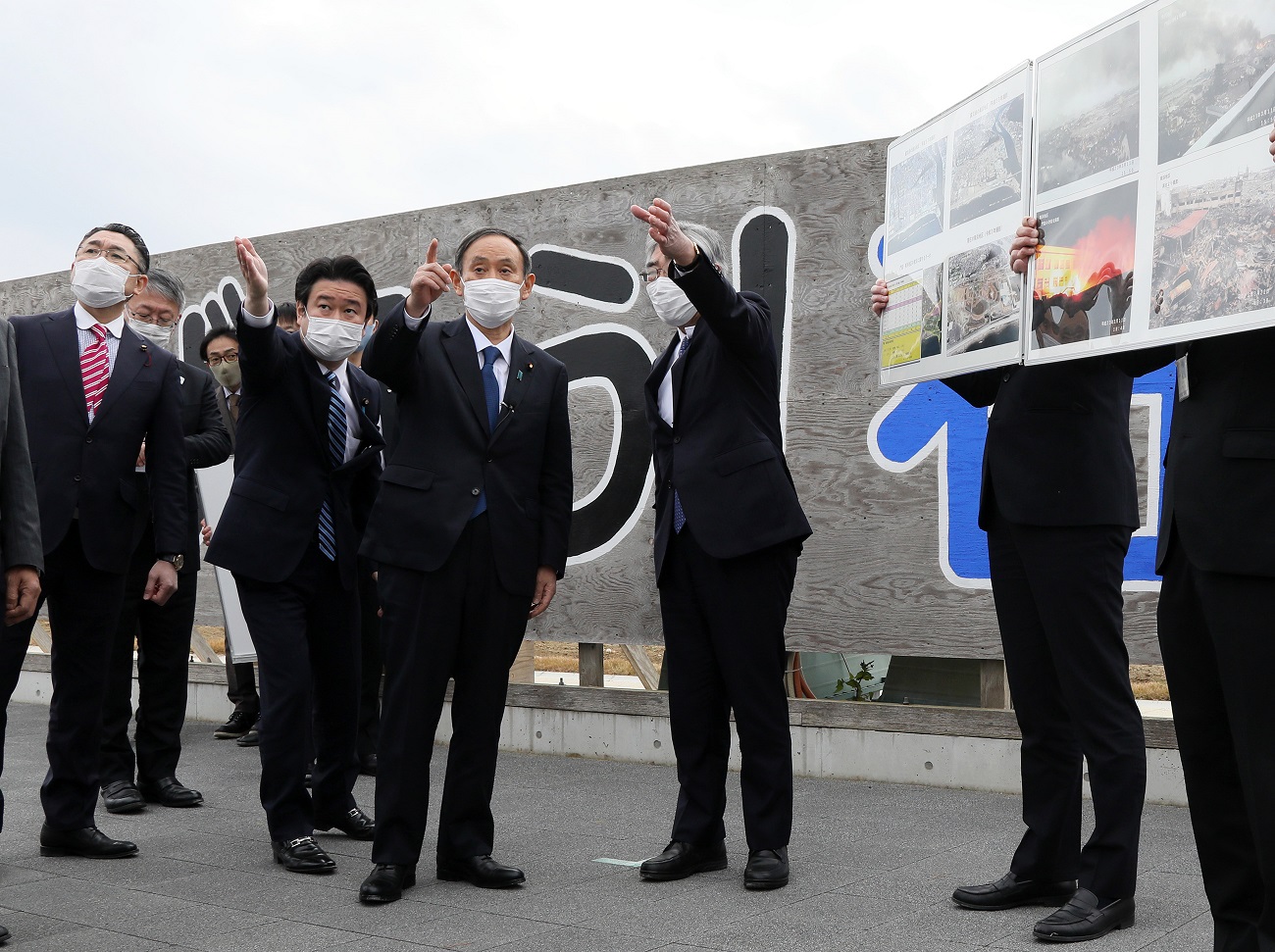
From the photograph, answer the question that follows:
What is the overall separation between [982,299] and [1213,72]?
0.85 metres

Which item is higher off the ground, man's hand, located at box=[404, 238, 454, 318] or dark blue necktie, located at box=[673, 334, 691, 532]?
man's hand, located at box=[404, 238, 454, 318]

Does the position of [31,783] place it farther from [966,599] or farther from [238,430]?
[966,599]

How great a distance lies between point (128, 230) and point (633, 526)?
101 inches

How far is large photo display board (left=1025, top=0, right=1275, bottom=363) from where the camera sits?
2.13 m

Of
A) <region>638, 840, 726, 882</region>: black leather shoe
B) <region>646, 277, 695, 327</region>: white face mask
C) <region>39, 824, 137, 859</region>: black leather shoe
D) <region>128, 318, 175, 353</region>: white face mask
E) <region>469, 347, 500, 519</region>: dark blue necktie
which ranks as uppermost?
<region>128, 318, 175, 353</region>: white face mask

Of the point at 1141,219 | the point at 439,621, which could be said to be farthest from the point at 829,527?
the point at 1141,219

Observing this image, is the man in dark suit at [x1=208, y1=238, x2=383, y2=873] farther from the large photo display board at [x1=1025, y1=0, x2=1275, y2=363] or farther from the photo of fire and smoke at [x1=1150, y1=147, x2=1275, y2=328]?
the photo of fire and smoke at [x1=1150, y1=147, x2=1275, y2=328]

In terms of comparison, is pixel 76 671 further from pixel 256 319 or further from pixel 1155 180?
pixel 1155 180

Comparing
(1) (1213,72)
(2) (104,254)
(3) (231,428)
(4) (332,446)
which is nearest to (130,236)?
(2) (104,254)

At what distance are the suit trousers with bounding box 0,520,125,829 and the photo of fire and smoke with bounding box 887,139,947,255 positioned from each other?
2.72m

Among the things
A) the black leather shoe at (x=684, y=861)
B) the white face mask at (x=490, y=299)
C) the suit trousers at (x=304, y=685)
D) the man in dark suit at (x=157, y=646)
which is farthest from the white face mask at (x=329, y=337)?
the black leather shoe at (x=684, y=861)

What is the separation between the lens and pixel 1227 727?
2.33 m

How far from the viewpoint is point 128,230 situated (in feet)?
13.3

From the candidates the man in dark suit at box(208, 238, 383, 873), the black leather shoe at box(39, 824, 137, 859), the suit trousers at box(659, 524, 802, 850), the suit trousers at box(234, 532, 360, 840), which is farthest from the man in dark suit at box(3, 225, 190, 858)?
the suit trousers at box(659, 524, 802, 850)
